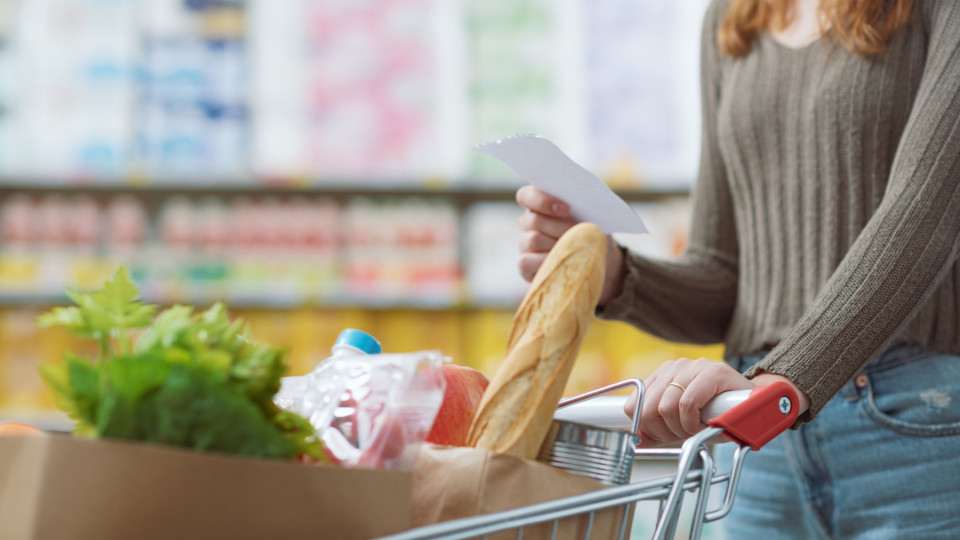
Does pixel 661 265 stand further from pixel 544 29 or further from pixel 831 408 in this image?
pixel 544 29

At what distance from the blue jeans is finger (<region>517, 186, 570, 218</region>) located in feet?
1.29

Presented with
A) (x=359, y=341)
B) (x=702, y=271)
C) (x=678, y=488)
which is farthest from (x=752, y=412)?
(x=702, y=271)

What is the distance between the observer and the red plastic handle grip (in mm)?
678

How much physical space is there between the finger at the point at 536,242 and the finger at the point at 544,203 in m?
0.04

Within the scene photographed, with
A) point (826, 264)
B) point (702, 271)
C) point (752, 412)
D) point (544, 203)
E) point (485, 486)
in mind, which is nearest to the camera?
point (485, 486)

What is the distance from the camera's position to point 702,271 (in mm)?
1228

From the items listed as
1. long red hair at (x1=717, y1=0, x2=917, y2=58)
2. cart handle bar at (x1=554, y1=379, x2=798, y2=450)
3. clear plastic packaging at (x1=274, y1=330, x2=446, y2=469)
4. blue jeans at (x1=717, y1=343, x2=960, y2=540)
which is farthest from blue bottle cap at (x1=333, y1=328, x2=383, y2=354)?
long red hair at (x1=717, y1=0, x2=917, y2=58)

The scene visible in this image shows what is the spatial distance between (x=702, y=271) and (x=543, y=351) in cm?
65

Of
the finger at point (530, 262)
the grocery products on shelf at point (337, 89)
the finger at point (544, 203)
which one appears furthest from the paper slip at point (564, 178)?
the grocery products on shelf at point (337, 89)

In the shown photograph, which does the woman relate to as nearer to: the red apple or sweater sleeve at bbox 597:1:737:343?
sweater sleeve at bbox 597:1:737:343

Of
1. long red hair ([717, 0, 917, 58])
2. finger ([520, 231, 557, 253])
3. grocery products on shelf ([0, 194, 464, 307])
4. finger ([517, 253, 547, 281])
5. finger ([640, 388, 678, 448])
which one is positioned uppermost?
long red hair ([717, 0, 917, 58])

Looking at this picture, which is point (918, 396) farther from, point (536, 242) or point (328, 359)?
point (328, 359)

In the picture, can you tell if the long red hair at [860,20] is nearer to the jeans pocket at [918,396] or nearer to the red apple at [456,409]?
the jeans pocket at [918,396]

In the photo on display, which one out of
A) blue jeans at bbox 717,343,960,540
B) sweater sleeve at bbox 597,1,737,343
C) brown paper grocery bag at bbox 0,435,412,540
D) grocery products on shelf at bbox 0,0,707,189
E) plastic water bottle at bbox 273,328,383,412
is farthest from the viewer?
grocery products on shelf at bbox 0,0,707,189
